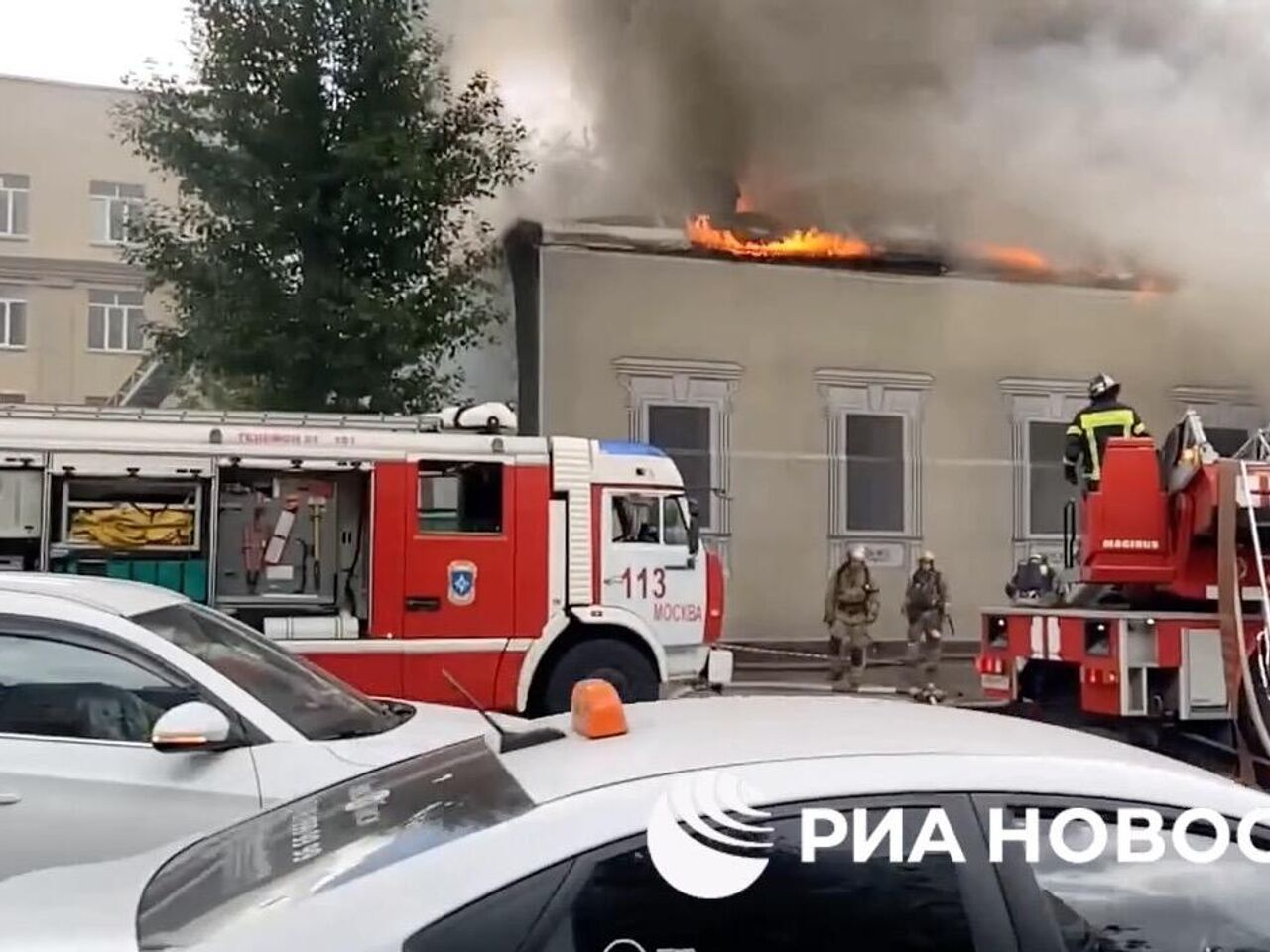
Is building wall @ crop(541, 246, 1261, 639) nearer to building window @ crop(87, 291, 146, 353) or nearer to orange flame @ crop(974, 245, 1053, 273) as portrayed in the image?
orange flame @ crop(974, 245, 1053, 273)

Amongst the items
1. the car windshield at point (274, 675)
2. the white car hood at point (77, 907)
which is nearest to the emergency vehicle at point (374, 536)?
the car windshield at point (274, 675)

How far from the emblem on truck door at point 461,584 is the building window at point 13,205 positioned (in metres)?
24.4

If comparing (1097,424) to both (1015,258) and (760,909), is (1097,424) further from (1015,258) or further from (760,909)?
(1015,258)

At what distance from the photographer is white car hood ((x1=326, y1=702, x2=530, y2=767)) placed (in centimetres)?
425

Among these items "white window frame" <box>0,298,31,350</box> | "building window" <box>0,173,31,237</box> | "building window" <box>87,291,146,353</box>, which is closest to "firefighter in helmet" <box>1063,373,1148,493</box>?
"building window" <box>87,291,146,353</box>

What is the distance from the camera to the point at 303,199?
13.1 metres

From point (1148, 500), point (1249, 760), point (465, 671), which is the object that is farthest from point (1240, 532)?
point (465, 671)

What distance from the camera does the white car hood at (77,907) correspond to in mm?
2168

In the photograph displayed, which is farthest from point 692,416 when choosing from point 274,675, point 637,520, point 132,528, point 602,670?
point 274,675

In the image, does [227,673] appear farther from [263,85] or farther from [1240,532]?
[263,85]

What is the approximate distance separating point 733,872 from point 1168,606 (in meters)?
6.78

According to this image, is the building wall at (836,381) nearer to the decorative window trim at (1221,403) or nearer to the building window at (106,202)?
the decorative window trim at (1221,403)

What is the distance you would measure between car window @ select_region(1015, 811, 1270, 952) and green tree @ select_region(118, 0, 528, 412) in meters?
11.1

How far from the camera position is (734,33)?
17078 mm
